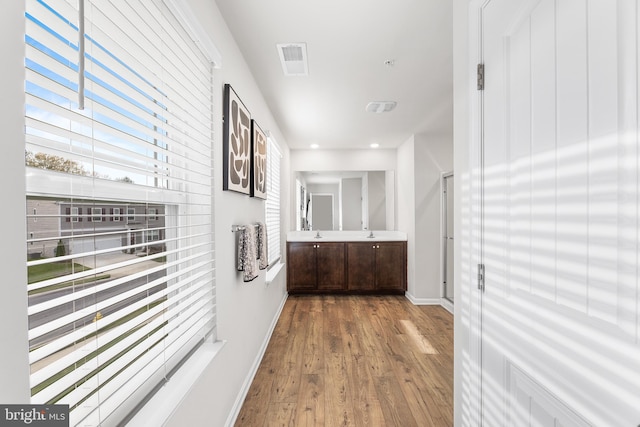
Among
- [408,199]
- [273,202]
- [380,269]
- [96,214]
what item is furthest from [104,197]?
[380,269]

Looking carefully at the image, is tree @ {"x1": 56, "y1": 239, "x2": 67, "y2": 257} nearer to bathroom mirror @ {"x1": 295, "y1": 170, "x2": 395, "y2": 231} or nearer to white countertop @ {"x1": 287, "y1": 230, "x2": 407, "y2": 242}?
white countertop @ {"x1": 287, "y1": 230, "x2": 407, "y2": 242}

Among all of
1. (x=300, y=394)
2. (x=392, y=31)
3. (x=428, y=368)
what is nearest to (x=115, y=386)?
(x=300, y=394)

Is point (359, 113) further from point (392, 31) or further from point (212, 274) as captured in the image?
point (212, 274)

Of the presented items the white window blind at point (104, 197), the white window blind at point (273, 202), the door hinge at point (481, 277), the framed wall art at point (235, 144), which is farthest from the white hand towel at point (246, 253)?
the door hinge at point (481, 277)

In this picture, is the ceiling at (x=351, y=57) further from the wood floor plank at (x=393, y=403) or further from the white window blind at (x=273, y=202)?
the wood floor plank at (x=393, y=403)

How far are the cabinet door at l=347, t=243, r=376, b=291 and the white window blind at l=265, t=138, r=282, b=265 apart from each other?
1.46 meters

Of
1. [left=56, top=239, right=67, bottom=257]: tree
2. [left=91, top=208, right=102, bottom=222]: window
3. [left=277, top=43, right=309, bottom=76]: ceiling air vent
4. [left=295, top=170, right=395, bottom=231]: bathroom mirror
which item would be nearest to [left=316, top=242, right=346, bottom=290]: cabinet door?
[left=295, top=170, right=395, bottom=231]: bathroom mirror

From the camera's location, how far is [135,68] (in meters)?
1.03

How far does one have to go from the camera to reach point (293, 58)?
2281 millimetres

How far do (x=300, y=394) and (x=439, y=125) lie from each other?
11.5 ft

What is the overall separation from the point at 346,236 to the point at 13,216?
4.84 meters

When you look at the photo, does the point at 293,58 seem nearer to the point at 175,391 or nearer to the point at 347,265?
the point at 175,391

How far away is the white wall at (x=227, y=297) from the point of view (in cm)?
148

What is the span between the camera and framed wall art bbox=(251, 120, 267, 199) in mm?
2451
